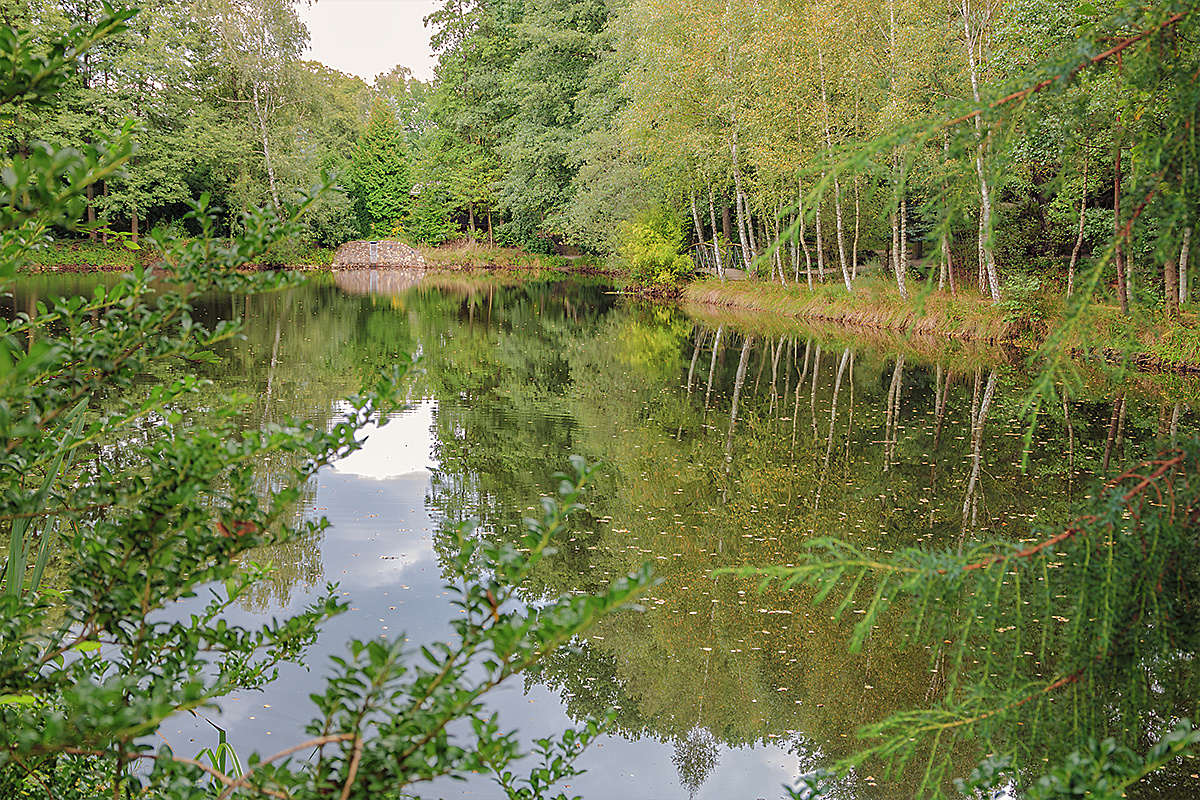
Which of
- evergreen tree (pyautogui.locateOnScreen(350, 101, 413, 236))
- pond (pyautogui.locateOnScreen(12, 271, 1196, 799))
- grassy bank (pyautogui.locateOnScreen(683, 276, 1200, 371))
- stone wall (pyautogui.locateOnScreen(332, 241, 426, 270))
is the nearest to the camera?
pond (pyautogui.locateOnScreen(12, 271, 1196, 799))

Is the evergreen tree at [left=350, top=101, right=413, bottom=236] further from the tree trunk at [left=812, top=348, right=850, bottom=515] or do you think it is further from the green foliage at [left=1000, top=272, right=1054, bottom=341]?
the green foliage at [left=1000, top=272, right=1054, bottom=341]

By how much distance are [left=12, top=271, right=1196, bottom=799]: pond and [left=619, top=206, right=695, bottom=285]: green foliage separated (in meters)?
12.8

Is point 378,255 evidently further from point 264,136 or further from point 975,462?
point 975,462

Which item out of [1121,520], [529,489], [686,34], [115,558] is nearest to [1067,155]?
[1121,520]

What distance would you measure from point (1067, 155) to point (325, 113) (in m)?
46.5

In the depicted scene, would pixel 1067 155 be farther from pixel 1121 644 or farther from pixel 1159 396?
pixel 1159 396

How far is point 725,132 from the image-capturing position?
1054 inches

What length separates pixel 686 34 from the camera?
26922 mm

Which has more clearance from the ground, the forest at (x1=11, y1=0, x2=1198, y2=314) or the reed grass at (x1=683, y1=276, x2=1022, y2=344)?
the forest at (x1=11, y1=0, x2=1198, y2=314)

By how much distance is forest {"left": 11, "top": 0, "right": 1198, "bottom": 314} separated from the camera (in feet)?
6.49

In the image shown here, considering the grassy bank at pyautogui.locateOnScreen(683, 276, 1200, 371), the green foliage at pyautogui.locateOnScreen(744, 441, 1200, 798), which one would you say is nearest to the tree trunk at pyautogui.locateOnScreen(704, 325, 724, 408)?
the grassy bank at pyautogui.locateOnScreen(683, 276, 1200, 371)

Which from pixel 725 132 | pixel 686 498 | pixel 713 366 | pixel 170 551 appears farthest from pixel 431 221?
pixel 170 551

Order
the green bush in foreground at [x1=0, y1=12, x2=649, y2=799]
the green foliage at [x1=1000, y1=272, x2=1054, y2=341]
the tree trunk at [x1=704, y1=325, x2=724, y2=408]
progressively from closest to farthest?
the green bush in foreground at [x1=0, y1=12, x2=649, y2=799], the tree trunk at [x1=704, y1=325, x2=724, y2=408], the green foliage at [x1=1000, y1=272, x2=1054, y2=341]

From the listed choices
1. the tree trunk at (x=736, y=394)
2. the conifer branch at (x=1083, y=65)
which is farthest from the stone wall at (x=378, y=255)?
the conifer branch at (x=1083, y=65)
